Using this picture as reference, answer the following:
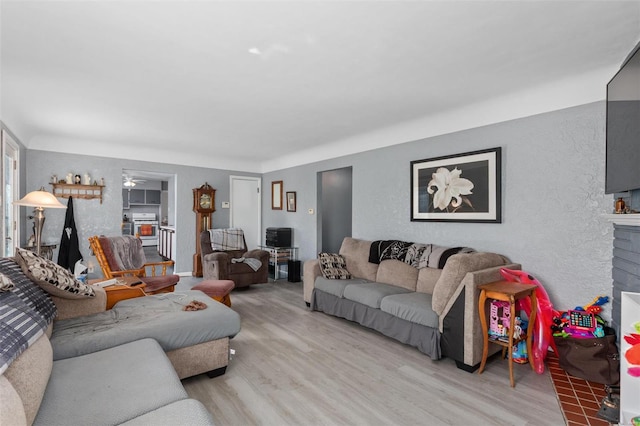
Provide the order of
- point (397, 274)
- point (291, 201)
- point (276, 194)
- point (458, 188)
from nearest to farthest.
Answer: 1. point (458, 188)
2. point (397, 274)
3. point (291, 201)
4. point (276, 194)

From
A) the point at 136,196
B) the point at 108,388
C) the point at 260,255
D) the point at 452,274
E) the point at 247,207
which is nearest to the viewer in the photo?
the point at 108,388

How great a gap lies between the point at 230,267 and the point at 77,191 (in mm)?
2912

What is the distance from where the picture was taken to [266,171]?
290 inches

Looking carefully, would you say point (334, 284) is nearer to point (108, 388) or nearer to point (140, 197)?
point (108, 388)

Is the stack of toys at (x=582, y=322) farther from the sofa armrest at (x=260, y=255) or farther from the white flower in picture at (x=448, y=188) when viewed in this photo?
the sofa armrest at (x=260, y=255)

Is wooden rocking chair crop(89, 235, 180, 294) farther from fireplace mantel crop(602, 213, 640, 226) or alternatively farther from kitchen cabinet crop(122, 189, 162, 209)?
kitchen cabinet crop(122, 189, 162, 209)

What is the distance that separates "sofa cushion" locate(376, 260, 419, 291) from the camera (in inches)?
148

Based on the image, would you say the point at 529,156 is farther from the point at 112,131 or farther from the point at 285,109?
the point at 112,131

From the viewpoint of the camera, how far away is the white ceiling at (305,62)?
6.35 ft

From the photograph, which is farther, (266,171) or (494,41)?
(266,171)

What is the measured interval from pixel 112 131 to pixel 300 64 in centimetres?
362

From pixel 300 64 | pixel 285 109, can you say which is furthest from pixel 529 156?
pixel 285 109

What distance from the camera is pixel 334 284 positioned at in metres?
4.01

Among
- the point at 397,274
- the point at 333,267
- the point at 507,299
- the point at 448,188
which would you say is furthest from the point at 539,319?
the point at 333,267
